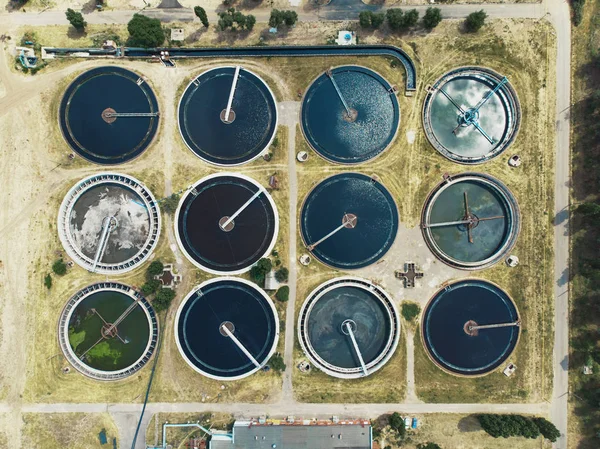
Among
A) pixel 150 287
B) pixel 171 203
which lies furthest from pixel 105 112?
pixel 150 287

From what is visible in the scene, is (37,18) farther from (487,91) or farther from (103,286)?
(487,91)

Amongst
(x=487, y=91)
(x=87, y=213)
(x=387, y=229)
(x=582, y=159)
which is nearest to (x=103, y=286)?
(x=87, y=213)

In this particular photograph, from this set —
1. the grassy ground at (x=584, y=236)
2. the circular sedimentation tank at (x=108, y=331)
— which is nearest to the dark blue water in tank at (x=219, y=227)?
the circular sedimentation tank at (x=108, y=331)

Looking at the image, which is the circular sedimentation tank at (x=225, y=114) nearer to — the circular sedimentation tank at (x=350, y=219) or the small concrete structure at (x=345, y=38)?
the circular sedimentation tank at (x=350, y=219)

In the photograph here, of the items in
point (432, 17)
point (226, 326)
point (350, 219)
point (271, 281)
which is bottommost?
point (226, 326)

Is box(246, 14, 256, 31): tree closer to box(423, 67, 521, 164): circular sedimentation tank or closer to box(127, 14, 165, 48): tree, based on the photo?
box(127, 14, 165, 48): tree

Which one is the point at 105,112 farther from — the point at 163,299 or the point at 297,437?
the point at 297,437
